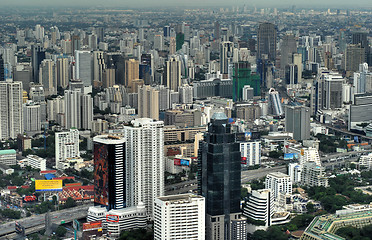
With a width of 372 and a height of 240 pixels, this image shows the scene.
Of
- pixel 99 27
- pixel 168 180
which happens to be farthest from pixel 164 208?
pixel 99 27

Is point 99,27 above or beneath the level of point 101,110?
above

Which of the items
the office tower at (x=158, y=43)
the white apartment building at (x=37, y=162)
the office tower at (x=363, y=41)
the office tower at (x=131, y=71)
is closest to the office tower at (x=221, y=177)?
the white apartment building at (x=37, y=162)

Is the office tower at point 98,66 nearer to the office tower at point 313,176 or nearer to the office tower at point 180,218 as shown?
the office tower at point 313,176

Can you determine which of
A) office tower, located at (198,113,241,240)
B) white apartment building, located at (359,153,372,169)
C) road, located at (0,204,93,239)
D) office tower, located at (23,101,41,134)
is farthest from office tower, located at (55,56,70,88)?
office tower, located at (198,113,241,240)

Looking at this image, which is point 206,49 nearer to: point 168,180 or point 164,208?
point 168,180

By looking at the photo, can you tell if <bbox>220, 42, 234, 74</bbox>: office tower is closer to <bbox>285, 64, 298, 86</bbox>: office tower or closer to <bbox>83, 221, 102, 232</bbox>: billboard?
<bbox>285, 64, 298, 86</bbox>: office tower

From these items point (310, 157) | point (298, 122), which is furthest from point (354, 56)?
point (310, 157)
